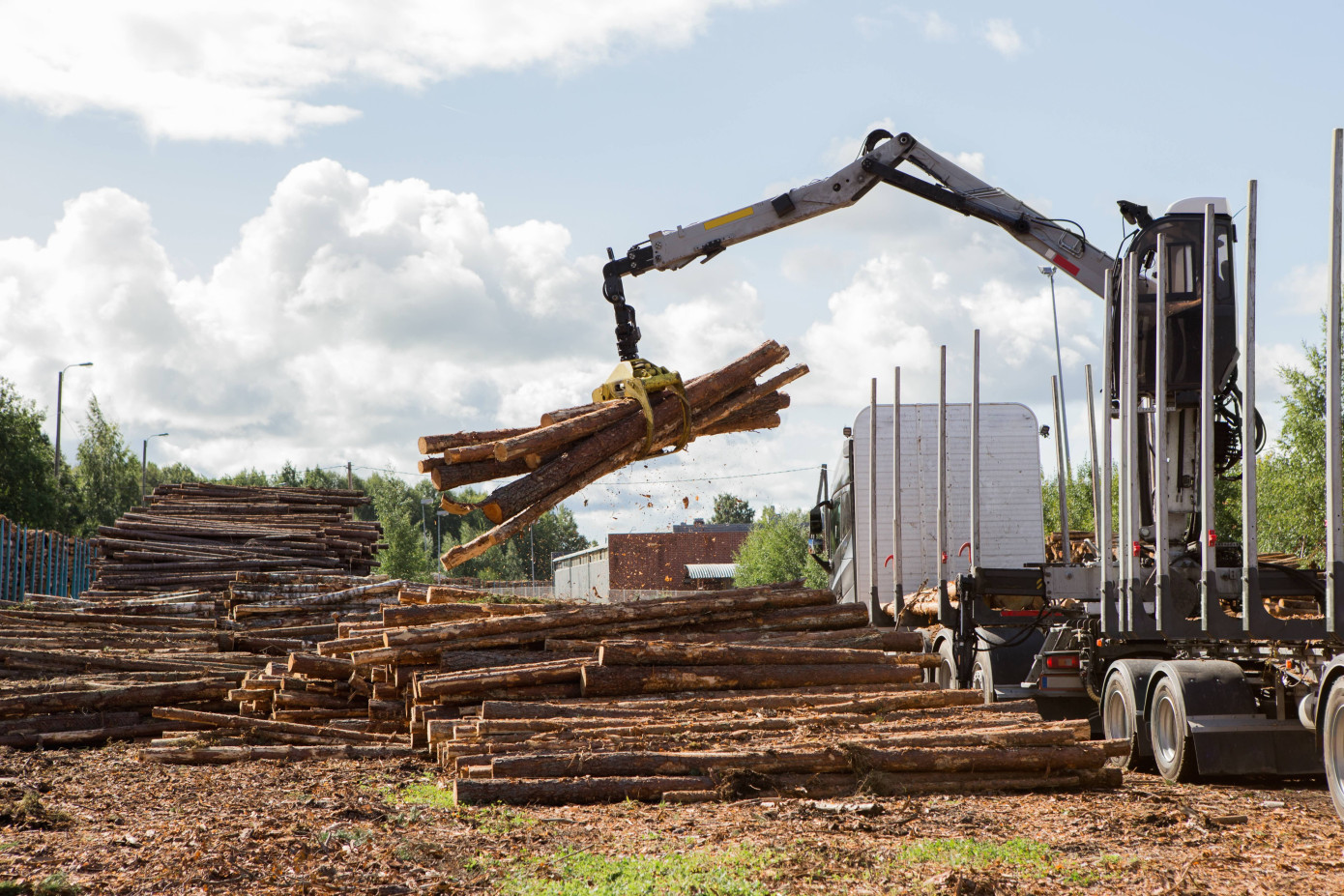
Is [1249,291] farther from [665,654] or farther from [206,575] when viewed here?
[206,575]

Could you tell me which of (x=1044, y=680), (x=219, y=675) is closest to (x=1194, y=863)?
(x=1044, y=680)

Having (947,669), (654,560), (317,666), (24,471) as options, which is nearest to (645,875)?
(317,666)

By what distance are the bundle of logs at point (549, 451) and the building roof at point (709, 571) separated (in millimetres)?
71179

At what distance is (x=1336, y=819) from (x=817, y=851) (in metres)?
3.76

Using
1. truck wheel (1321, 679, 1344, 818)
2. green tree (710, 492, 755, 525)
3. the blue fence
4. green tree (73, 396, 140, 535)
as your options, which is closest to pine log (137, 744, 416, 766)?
truck wheel (1321, 679, 1344, 818)

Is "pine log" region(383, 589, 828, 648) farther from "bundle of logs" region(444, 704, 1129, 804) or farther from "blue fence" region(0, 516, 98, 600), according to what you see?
"blue fence" region(0, 516, 98, 600)

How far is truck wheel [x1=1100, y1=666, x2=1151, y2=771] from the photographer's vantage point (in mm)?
9961

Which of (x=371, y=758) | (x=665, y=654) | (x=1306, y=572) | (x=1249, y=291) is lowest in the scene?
(x=371, y=758)

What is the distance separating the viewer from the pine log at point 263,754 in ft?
35.6

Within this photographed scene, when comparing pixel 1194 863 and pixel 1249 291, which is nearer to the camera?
pixel 1194 863

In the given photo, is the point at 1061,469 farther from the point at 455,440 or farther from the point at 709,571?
the point at 709,571

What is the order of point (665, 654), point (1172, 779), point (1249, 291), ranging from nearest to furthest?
point (1249, 291), point (1172, 779), point (665, 654)

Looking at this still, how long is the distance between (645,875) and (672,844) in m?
0.74

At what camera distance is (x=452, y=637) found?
412 inches
